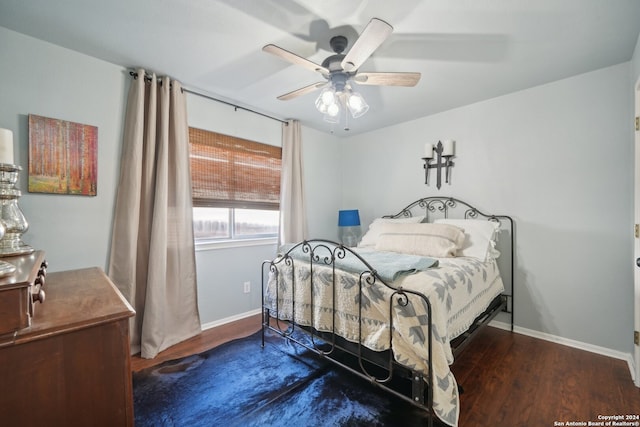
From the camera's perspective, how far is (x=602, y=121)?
7.33 ft

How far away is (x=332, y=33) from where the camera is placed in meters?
1.78

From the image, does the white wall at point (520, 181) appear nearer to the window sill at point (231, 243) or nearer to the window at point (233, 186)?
the window sill at point (231, 243)

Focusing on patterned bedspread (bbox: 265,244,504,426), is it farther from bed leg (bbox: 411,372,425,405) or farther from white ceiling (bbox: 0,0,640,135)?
white ceiling (bbox: 0,0,640,135)

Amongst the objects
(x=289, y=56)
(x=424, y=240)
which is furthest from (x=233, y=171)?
(x=424, y=240)

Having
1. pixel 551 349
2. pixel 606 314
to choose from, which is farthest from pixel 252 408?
pixel 606 314

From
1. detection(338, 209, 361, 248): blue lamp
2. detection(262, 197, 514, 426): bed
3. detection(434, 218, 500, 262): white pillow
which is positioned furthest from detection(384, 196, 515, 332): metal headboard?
detection(338, 209, 361, 248): blue lamp

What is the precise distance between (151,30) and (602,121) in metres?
3.51

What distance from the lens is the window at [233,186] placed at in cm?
271

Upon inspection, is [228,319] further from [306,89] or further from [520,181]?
[520,181]

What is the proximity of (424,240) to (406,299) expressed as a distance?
124 centimetres

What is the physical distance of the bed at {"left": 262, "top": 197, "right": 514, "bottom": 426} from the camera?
54.1 inches

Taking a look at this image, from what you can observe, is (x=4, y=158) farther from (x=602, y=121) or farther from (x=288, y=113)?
(x=602, y=121)

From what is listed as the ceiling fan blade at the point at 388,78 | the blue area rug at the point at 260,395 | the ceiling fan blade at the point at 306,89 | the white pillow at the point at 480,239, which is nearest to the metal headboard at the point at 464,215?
the white pillow at the point at 480,239

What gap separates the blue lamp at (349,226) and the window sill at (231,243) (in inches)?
36.7
